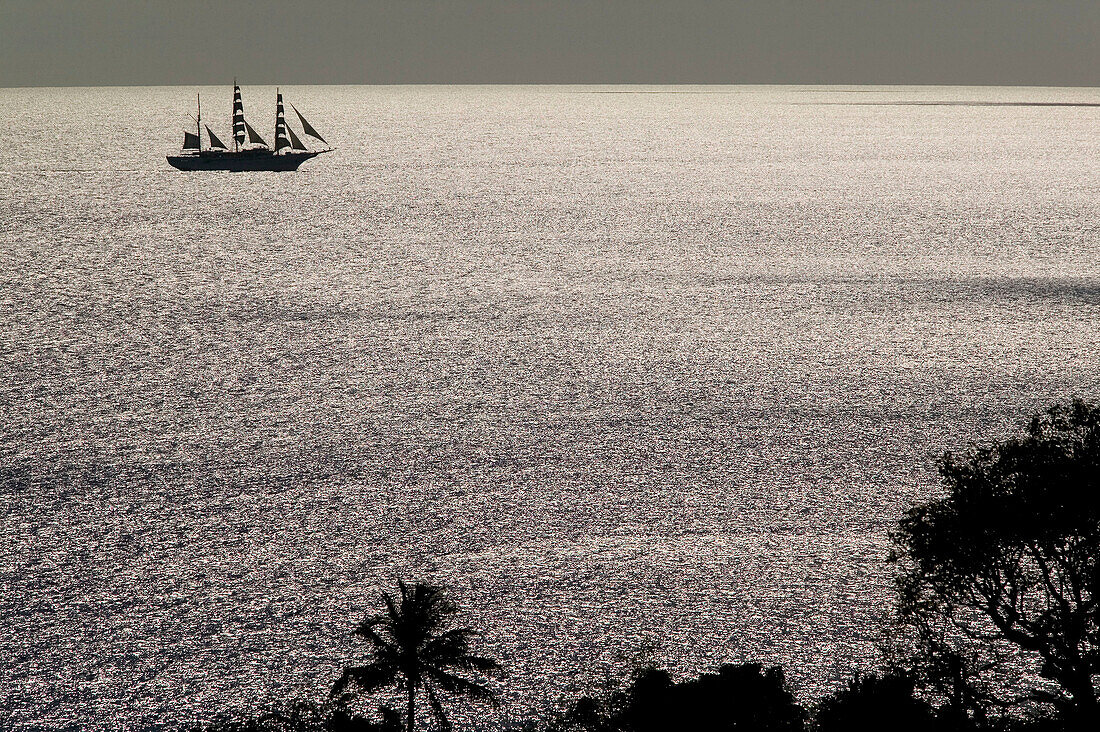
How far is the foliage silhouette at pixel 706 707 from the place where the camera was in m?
17.1

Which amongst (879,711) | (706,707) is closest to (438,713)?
(706,707)

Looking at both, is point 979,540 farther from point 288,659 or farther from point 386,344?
point 386,344

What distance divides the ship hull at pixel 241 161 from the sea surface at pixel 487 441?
69.9 metres

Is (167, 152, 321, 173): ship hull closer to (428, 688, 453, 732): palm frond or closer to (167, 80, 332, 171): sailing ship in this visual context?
(167, 80, 332, 171): sailing ship

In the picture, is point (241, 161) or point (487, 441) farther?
point (241, 161)

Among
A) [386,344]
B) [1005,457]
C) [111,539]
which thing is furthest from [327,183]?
[1005,457]

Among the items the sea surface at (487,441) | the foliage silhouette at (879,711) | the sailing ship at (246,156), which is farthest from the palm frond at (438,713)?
the sailing ship at (246,156)

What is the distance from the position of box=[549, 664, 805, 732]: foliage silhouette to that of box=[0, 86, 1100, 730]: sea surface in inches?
390

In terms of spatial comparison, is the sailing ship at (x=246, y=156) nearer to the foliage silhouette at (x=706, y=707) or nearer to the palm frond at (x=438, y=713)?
the palm frond at (x=438, y=713)

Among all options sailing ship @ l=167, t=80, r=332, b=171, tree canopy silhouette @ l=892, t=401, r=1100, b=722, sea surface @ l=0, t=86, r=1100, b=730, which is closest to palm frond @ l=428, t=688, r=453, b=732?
sea surface @ l=0, t=86, r=1100, b=730

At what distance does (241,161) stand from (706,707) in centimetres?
17702

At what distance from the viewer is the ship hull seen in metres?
180

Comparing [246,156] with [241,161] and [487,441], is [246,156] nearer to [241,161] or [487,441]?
[241,161]

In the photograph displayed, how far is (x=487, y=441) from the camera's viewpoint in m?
49.3
